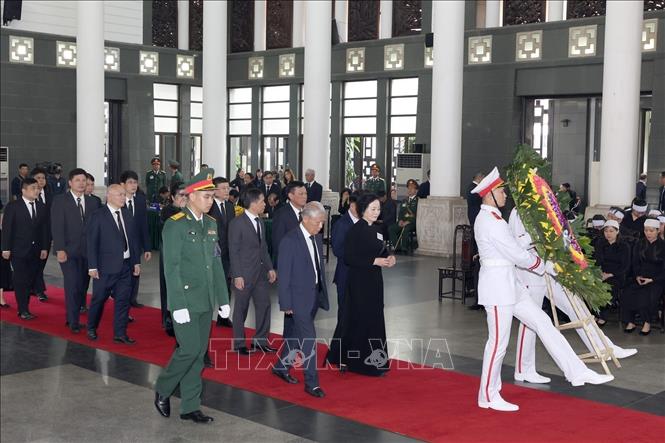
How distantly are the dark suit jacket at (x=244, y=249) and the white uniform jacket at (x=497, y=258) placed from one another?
2.50 metres

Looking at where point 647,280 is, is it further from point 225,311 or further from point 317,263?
point 225,311

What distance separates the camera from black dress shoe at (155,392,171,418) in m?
6.51

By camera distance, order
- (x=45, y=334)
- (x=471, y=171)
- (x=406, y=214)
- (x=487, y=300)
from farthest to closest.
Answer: (x=471, y=171)
(x=406, y=214)
(x=45, y=334)
(x=487, y=300)

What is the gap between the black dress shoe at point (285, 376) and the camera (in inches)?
297

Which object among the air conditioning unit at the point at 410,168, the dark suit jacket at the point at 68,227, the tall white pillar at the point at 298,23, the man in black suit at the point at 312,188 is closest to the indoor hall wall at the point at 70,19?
the tall white pillar at the point at 298,23

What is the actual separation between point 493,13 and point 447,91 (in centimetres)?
473

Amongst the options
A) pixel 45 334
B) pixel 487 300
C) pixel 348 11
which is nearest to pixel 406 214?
pixel 348 11

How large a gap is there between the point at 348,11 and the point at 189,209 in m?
18.2

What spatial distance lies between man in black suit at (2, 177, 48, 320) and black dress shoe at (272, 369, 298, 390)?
160 inches

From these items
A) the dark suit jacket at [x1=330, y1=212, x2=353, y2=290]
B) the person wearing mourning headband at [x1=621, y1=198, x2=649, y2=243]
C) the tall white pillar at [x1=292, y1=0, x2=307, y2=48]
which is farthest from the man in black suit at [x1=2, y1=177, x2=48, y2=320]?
the tall white pillar at [x1=292, y1=0, x2=307, y2=48]

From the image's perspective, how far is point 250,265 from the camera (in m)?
8.52

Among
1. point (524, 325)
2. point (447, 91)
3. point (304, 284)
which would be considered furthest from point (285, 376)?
point (447, 91)

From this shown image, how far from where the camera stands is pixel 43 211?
10836 millimetres

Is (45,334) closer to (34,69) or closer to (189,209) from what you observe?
(189,209)
